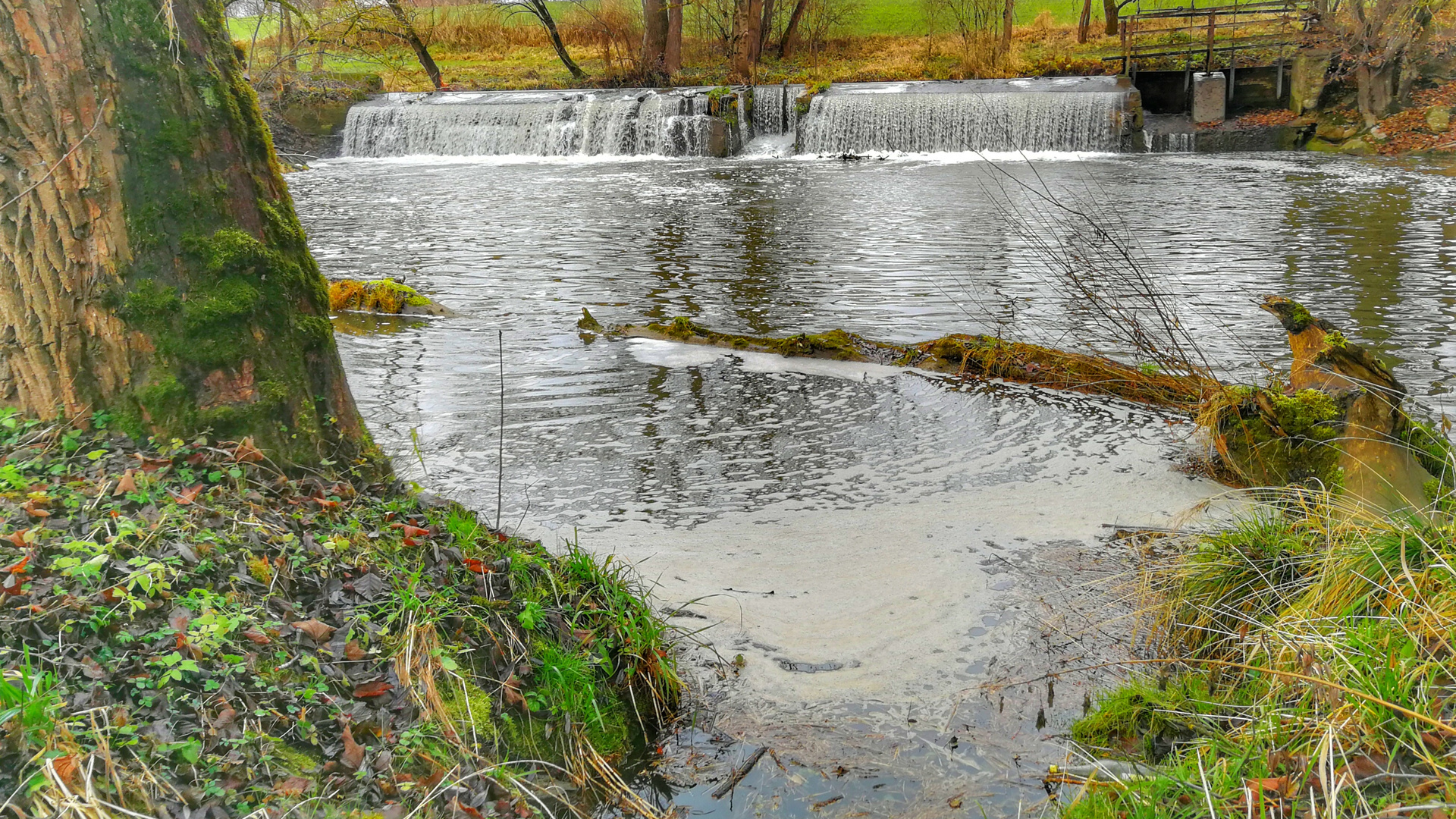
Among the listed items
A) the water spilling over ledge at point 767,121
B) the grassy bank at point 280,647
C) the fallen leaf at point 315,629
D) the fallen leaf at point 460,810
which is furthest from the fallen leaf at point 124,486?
the water spilling over ledge at point 767,121

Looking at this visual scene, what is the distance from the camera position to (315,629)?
3145mm

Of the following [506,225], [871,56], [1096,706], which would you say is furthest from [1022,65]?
[1096,706]

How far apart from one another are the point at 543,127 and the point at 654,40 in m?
7.21

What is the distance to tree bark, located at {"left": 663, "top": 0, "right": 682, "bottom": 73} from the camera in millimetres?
31219

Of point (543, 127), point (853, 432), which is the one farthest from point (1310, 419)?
point (543, 127)

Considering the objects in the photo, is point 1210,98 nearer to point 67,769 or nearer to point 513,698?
point 513,698

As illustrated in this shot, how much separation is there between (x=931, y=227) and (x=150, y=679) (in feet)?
43.7

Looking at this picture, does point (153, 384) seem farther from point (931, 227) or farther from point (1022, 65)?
point (1022, 65)

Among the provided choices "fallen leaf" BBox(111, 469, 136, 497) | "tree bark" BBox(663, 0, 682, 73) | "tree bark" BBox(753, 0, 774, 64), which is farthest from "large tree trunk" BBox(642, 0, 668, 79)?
"fallen leaf" BBox(111, 469, 136, 497)

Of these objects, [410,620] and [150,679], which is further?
[410,620]

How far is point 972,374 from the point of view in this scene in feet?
25.9

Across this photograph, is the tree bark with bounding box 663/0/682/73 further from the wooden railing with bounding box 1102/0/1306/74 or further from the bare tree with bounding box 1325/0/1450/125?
the bare tree with bounding box 1325/0/1450/125

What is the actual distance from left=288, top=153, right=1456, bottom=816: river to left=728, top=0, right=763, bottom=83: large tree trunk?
16159 millimetres

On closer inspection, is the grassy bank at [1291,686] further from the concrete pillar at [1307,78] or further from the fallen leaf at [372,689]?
the concrete pillar at [1307,78]
